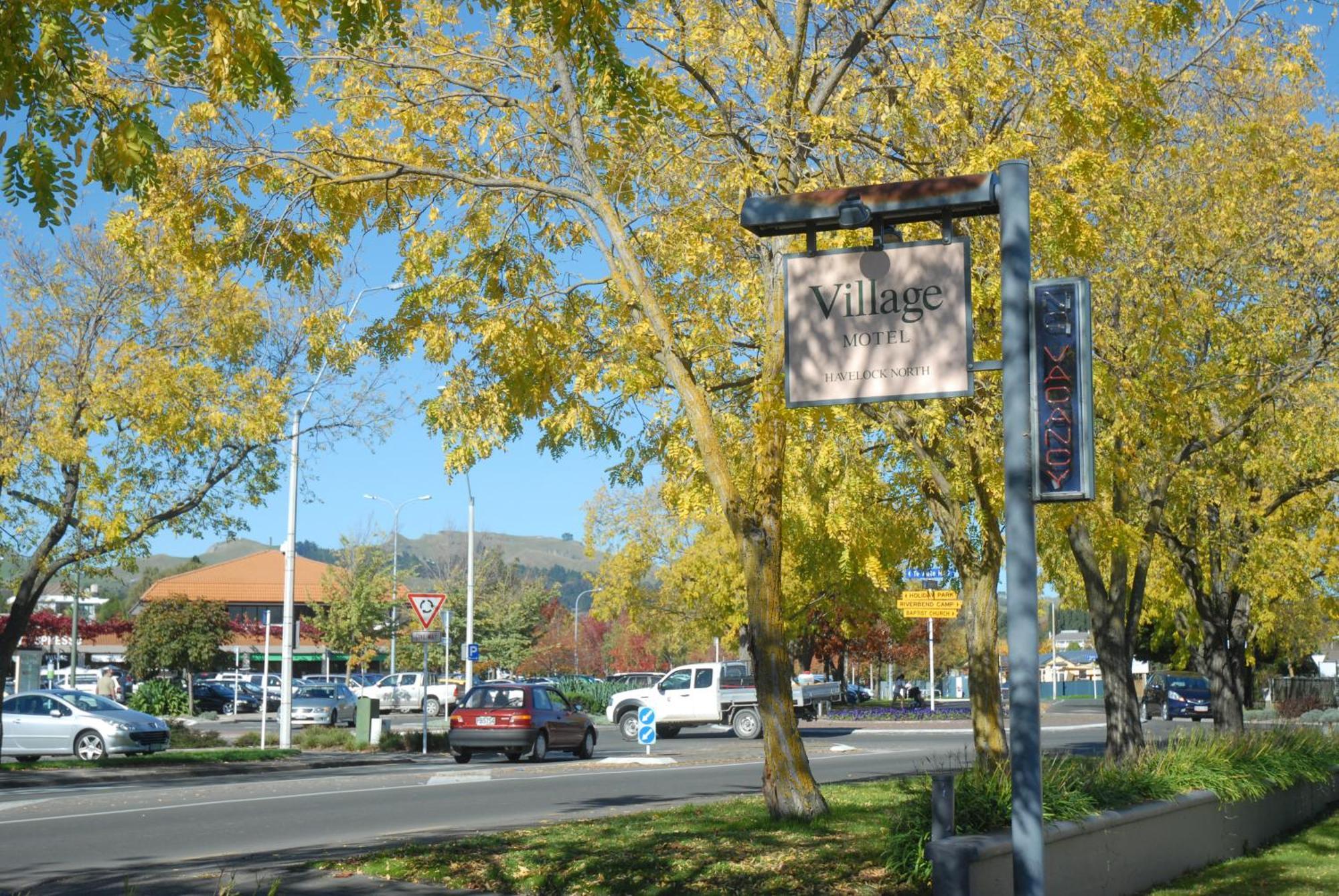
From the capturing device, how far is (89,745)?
1101 inches

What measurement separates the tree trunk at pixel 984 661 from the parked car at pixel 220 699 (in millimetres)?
45604

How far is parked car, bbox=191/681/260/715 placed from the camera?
58281mm

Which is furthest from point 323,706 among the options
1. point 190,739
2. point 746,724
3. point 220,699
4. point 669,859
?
point 669,859

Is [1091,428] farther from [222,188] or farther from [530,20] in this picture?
[222,188]

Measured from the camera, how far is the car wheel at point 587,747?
28906 millimetres

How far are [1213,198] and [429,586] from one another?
69.1m

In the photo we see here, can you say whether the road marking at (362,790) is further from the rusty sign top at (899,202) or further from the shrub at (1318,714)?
the shrub at (1318,714)

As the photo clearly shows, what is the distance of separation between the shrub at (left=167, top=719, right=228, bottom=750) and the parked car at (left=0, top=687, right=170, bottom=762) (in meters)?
1.96

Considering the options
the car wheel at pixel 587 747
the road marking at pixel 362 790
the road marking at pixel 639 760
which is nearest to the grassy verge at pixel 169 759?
the car wheel at pixel 587 747

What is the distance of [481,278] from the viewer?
14.2m

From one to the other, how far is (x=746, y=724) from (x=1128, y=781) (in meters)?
25.6

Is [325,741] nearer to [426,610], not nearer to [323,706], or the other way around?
[426,610]

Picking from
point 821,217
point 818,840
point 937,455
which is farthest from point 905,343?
point 937,455

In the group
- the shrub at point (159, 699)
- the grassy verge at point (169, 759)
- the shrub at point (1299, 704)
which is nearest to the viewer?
the grassy verge at point (169, 759)
